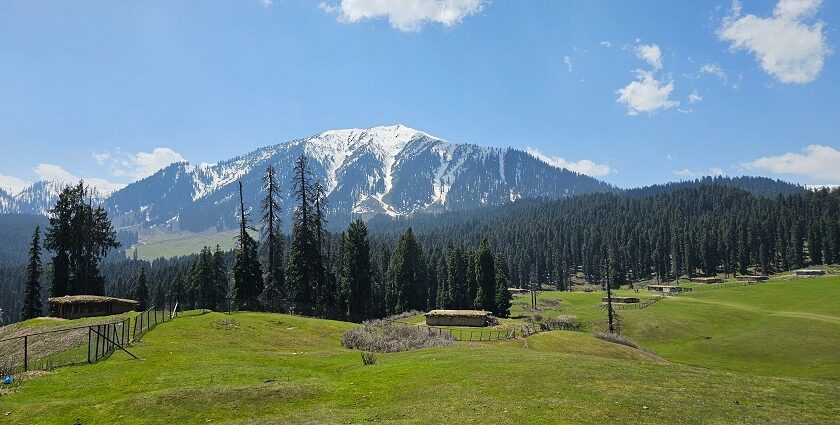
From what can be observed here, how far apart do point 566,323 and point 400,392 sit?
6862 centimetres

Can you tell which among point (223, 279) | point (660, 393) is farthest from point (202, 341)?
point (223, 279)

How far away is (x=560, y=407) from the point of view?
20.3 m

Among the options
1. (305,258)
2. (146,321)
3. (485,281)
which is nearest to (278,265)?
(305,258)

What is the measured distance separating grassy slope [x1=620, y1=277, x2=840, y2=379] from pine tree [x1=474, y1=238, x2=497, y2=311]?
970 inches

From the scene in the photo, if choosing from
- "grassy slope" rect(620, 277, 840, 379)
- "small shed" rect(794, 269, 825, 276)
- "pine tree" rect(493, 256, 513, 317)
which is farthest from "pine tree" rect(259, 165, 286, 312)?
"small shed" rect(794, 269, 825, 276)

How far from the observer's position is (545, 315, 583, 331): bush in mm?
83238

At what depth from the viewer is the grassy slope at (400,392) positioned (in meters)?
19.7

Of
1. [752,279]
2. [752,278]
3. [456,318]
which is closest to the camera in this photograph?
[456,318]

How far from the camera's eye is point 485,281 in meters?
100

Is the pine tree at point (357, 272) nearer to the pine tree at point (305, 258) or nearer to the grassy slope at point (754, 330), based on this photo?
the pine tree at point (305, 258)

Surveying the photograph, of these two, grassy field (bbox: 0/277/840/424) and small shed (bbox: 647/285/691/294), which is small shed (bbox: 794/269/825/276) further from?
grassy field (bbox: 0/277/840/424)

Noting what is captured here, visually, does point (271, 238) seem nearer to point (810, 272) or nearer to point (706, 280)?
point (706, 280)

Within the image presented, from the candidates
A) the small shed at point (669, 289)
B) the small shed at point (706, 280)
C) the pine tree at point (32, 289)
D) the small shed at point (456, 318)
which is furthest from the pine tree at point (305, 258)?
the small shed at point (706, 280)

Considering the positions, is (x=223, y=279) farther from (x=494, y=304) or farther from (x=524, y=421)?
(x=524, y=421)
